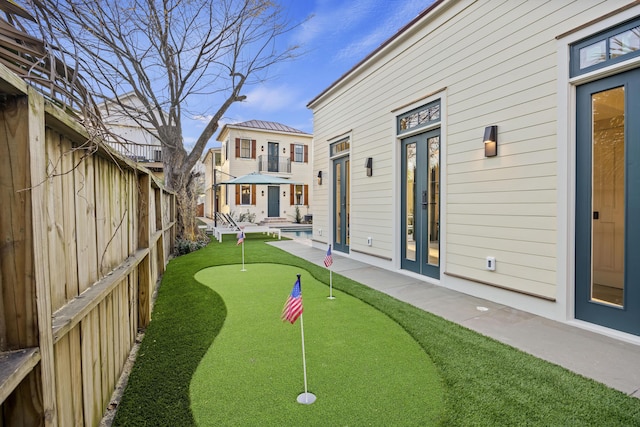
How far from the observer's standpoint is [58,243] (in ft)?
4.42

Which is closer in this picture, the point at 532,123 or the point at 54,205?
the point at 54,205

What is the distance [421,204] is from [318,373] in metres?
3.70

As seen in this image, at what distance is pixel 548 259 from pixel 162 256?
5902mm

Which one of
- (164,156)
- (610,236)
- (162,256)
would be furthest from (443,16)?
(164,156)

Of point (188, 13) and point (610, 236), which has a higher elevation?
point (188, 13)

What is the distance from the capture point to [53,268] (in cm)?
128

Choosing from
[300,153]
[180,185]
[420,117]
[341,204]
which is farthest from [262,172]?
[420,117]

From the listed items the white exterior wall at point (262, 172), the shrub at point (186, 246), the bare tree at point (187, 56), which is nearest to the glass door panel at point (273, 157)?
the white exterior wall at point (262, 172)

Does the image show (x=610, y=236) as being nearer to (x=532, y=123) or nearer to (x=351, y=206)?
(x=532, y=123)

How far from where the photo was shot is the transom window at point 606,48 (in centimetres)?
287

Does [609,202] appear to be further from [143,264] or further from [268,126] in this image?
[268,126]

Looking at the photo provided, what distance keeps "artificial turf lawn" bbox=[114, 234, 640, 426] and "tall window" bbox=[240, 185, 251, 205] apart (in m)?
15.0

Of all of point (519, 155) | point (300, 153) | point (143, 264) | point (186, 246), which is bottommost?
point (186, 246)

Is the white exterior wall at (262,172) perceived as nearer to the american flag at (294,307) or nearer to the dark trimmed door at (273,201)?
the dark trimmed door at (273,201)
